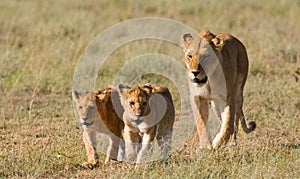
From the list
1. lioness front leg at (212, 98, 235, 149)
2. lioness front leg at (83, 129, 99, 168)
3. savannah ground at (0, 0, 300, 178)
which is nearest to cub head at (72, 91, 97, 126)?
lioness front leg at (83, 129, 99, 168)

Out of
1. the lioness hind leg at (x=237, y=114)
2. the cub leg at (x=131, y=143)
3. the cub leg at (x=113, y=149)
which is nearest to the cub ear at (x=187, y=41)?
the lioness hind leg at (x=237, y=114)

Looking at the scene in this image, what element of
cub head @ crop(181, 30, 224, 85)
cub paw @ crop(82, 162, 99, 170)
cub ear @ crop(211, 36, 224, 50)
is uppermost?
cub ear @ crop(211, 36, 224, 50)

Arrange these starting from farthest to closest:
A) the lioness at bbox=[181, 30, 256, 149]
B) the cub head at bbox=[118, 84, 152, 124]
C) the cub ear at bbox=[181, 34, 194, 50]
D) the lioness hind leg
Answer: the lioness hind leg < the cub ear at bbox=[181, 34, 194, 50] < the lioness at bbox=[181, 30, 256, 149] < the cub head at bbox=[118, 84, 152, 124]

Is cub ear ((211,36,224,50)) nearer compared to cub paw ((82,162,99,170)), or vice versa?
cub paw ((82,162,99,170))

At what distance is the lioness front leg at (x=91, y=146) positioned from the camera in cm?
692

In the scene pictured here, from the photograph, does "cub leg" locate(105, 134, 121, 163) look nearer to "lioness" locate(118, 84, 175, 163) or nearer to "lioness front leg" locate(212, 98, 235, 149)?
"lioness" locate(118, 84, 175, 163)

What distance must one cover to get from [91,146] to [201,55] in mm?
1296

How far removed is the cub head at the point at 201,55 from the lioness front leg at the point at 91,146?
41.6 inches

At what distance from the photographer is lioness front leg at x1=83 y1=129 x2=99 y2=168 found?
6924mm

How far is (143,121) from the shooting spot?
6.79m

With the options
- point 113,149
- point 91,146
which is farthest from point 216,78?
point 91,146

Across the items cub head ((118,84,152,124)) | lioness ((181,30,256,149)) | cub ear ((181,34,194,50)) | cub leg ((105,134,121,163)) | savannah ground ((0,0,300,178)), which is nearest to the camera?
savannah ground ((0,0,300,178))

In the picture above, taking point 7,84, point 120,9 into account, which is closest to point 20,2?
point 120,9

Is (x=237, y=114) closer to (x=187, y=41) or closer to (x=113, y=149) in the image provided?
(x=187, y=41)
